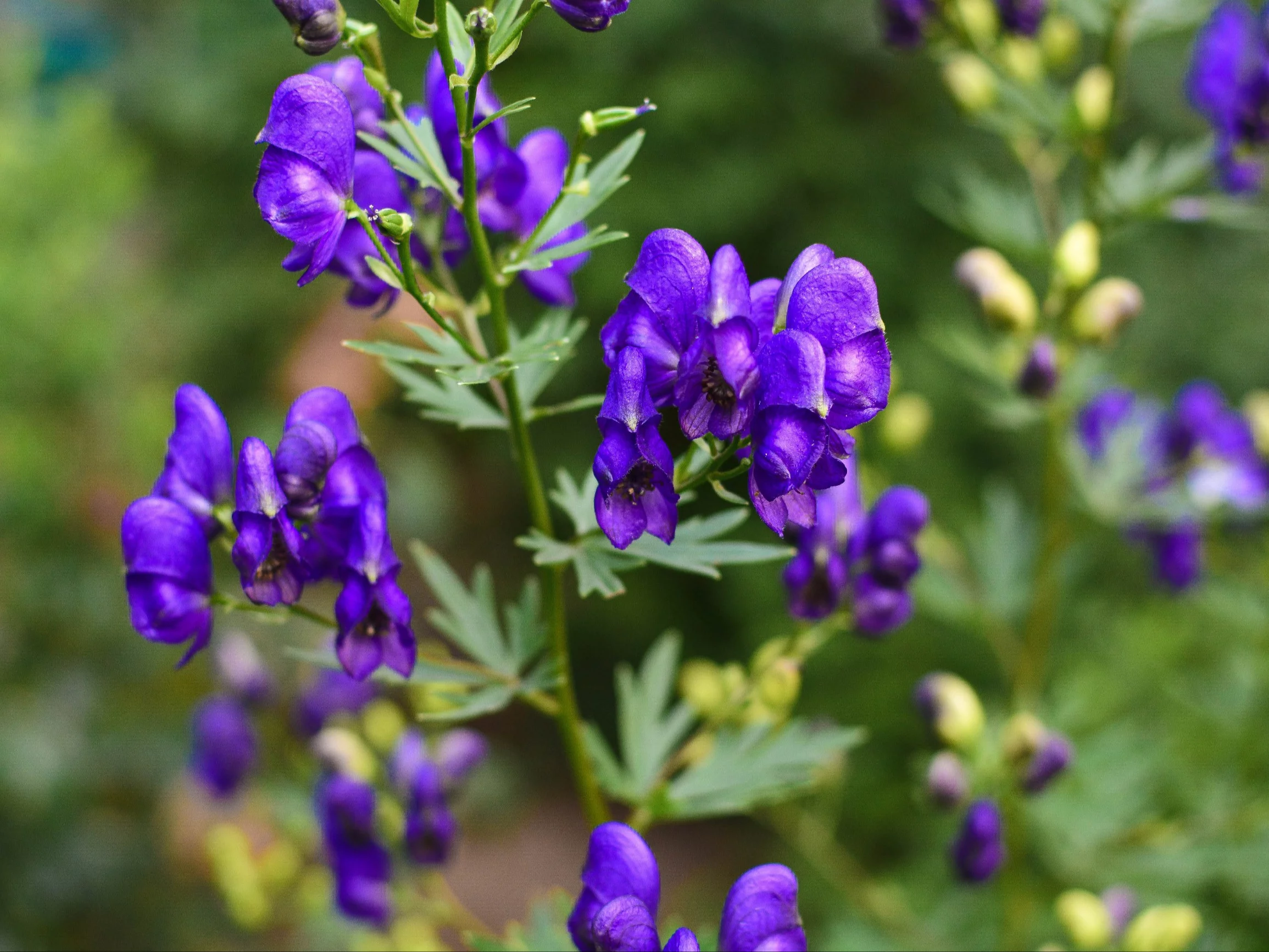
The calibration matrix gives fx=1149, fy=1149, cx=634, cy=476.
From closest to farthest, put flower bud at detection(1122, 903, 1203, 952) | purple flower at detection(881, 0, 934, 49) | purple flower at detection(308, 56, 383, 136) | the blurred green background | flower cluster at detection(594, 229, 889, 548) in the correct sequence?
flower cluster at detection(594, 229, 889, 548), purple flower at detection(308, 56, 383, 136), flower bud at detection(1122, 903, 1203, 952), purple flower at detection(881, 0, 934, 49), the blurred green background

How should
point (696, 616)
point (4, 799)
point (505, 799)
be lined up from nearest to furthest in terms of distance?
point (4, 799) < point (505, 799) < point (696, 616)

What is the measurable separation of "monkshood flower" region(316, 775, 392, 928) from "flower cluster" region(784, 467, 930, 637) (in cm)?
58

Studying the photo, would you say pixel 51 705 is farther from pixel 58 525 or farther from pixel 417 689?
pixel 417 689

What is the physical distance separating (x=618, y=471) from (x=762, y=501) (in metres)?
0.10

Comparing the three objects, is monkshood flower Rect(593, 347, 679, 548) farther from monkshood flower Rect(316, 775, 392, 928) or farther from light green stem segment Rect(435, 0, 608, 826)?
monkshood flower Rect(316, 775, 392, 928)

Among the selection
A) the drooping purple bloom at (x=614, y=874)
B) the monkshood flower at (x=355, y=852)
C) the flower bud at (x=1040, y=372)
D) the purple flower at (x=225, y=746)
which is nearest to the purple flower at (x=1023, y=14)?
the flower bud at (x=1040, y=372)

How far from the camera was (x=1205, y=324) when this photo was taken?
2.88m

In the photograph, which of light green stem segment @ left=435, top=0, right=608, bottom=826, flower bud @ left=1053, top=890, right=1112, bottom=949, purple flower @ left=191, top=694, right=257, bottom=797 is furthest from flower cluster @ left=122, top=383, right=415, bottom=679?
flower bud @ left=1053, top=890, right=1112, bottom=949

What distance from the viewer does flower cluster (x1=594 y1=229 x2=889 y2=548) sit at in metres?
0.75

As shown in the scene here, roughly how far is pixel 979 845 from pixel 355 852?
751 millimetres

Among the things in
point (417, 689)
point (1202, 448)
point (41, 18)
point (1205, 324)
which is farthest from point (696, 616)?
point (41, 18)

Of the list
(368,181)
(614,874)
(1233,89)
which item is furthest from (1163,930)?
(368,181)

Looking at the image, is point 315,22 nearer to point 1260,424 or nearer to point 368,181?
point 368,181

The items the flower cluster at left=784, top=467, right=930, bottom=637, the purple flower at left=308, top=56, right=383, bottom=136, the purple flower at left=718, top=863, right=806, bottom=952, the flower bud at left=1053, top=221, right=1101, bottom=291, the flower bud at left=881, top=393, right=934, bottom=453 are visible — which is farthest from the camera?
the flower bud at left=881, top=393, right=934, bottom=453
